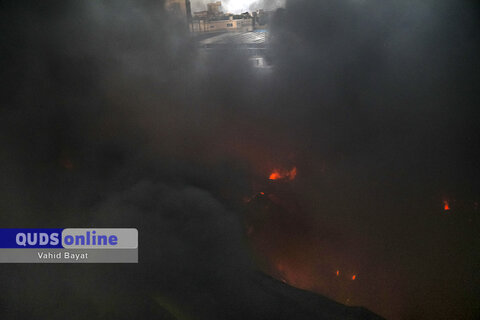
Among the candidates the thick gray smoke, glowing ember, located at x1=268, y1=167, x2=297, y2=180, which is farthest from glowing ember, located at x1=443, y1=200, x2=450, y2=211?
glowing ember, located at x1=268, y1=167, x2=297, y2=180

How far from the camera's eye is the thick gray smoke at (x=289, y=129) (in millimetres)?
5695

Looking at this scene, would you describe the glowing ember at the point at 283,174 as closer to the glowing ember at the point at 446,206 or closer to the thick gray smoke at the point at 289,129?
the thick gray smoke at the point at 289,129

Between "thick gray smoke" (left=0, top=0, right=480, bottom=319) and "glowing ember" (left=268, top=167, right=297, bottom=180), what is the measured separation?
142 mm

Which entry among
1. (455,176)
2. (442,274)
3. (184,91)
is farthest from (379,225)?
(184,91)

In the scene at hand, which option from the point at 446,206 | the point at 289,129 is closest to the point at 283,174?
the point at 289,129

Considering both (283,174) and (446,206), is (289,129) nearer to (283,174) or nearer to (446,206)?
(283,174)

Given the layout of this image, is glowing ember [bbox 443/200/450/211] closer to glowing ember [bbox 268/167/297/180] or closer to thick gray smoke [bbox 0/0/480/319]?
thick gray smoke [bbox 0/0/480/319]

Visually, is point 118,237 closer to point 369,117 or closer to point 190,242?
point 190,242

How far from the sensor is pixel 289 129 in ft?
23.2

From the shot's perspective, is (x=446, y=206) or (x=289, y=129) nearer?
(x=446, y=206)

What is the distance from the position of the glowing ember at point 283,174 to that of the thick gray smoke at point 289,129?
0.14 metres

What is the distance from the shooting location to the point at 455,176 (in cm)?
678

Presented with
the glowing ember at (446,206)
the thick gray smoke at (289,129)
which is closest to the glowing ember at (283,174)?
the thick gray smoke at (289,129)

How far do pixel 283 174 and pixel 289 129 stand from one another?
103cm
